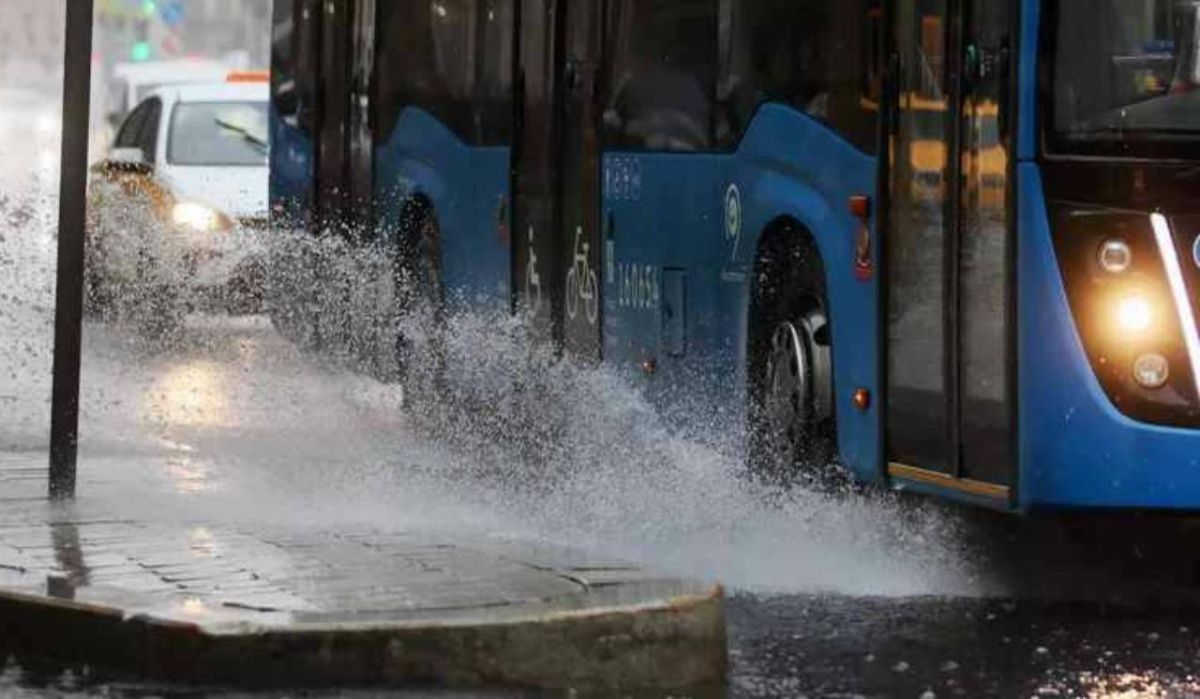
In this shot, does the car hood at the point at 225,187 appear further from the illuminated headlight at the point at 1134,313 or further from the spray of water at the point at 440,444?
the illuminated headlight at the point at 1134,313

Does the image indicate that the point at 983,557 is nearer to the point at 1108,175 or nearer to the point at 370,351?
the point at 1108,175

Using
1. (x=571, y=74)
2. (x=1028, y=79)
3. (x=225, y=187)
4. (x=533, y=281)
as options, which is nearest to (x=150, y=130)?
(x=225, y=187)

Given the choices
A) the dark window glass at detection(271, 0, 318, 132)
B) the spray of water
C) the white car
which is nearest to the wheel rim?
the spray of water

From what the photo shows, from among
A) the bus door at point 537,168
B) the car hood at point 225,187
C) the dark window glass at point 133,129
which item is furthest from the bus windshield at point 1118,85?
the dark window glass at point 133,129

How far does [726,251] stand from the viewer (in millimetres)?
10703

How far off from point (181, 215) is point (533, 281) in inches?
294

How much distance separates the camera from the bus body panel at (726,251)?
9.49 meters

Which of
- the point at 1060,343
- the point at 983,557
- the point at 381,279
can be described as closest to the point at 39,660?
the point at 1060,343

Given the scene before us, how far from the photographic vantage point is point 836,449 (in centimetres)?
987

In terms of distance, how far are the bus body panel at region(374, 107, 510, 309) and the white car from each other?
178 inches

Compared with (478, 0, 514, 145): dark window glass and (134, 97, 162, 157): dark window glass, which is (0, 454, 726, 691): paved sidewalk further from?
(134, 97, 162, 157): dark window glass

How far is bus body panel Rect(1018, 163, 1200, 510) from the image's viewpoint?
27.0 feet

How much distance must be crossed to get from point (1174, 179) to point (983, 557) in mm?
1913

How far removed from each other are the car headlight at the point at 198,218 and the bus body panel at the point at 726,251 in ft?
27.5
